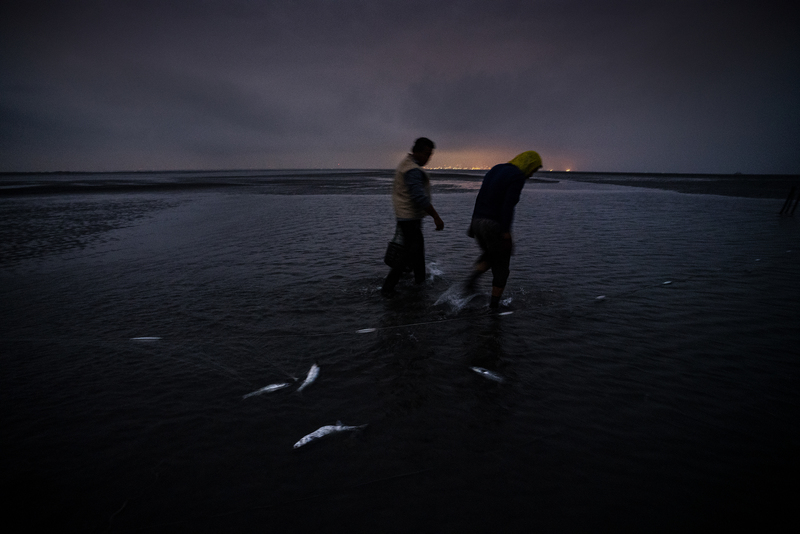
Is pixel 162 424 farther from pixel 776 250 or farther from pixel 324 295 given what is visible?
pixel 776 250

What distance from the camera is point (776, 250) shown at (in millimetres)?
9711

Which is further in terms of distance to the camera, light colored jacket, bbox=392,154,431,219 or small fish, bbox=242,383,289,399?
light colored jacket, bbox=392,154,431,219

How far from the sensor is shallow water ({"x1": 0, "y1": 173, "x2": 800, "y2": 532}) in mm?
2420

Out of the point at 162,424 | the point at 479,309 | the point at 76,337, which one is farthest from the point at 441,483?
the point at 76,337

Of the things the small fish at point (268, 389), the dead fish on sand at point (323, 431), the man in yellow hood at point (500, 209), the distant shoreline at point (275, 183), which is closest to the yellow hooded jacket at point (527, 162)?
the man in yellow hood at point (500, 209)

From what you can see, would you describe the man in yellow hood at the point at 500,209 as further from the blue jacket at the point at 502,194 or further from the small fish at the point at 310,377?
the small fish at the point at 310,377

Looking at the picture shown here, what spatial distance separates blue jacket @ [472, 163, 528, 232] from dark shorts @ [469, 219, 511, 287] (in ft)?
0.33

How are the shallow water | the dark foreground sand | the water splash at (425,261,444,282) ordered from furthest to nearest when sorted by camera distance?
1. the dark foreground sand
2. the water splash at (425,261,444,282)
3. the shallow water

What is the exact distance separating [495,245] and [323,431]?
3.64 metres

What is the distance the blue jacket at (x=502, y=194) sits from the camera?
522 centimetres

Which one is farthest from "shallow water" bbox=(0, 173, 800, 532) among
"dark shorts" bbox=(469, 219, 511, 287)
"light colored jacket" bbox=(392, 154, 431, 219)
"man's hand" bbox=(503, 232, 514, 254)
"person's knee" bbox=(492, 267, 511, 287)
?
"light colored jacket" bbox=(392, 154, 431, 219)

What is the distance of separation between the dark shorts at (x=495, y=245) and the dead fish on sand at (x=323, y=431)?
10.7 feet

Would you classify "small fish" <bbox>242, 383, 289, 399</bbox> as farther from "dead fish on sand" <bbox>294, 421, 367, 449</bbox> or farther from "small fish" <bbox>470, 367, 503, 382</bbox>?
"small fish" <bbox>470, 367, 503, 382</bbox>

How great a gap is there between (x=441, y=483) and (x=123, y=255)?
10.6 m
